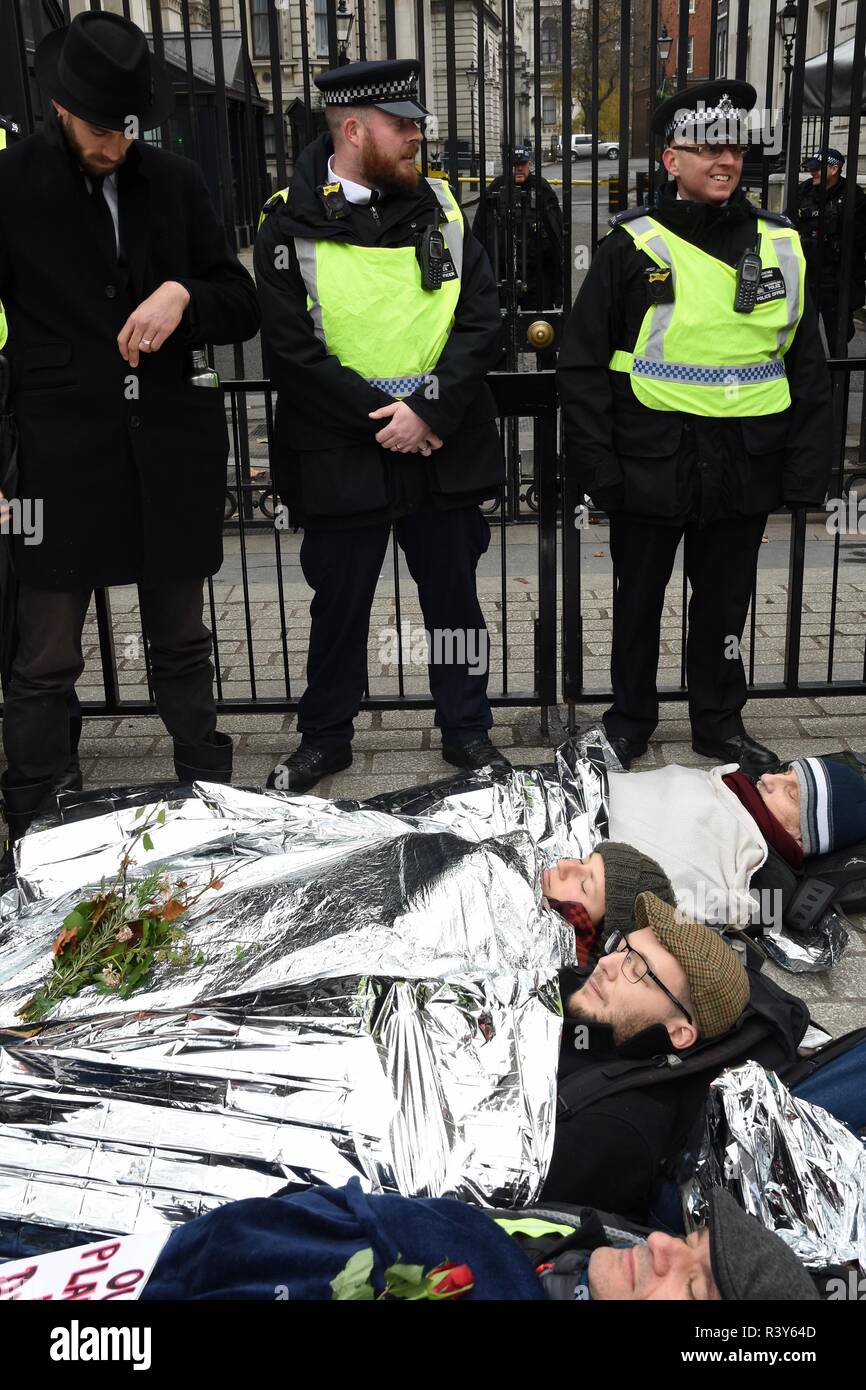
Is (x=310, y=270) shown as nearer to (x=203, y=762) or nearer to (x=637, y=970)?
(x=203, y=762)

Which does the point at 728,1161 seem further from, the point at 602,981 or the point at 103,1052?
the point at 103,1052

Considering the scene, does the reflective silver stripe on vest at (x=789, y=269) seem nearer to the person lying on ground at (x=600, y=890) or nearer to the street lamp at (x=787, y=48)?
the street lamp at (x=787, y=48)

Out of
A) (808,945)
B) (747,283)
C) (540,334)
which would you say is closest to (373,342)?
(540,334)

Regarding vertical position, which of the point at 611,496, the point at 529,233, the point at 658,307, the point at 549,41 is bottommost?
the point at 611,496

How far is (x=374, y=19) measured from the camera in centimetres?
471

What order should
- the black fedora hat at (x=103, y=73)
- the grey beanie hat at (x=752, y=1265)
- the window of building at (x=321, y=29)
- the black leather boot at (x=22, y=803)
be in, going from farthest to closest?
the window of building at (x=321, y=29), the black leather boot at (x=22, y=803), the black fedora hat at (x=103, y=73), the grey beanie hat at (x=752, y=1265)

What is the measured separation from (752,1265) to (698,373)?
119 inches

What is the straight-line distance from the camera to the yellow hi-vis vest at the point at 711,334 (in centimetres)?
421

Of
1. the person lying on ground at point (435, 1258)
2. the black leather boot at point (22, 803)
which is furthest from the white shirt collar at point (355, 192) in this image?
the person lying on ground at point (435, 1258)

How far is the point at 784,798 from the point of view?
3766 mm

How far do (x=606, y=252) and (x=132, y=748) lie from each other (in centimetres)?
246

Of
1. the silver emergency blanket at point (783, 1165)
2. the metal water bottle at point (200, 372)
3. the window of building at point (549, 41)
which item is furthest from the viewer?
the window of building at point (549, 41)

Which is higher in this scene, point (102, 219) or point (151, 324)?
point (102, 219)

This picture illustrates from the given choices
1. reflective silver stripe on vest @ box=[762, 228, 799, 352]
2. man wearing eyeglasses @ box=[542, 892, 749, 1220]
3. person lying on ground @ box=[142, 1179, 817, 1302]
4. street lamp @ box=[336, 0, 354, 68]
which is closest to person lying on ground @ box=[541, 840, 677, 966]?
man wearing eyeglasses @ box=[542, 892, 749, 1220]
